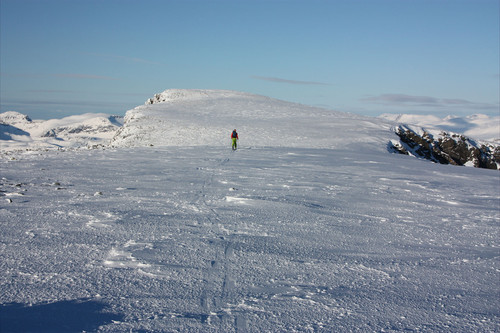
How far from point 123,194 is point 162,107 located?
4153cm

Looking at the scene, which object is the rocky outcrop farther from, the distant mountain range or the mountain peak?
the mountain peak

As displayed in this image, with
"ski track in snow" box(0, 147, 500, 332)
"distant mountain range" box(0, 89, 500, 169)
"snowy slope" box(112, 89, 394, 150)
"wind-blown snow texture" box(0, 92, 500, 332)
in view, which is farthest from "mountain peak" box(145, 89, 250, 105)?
"ski track in snow" box(0, 147, 500, 332)

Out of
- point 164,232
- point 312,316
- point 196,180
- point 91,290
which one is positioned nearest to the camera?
point 312,316

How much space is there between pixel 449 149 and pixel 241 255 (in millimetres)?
40284

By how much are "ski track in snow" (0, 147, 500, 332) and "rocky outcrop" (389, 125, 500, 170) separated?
27.8 meters

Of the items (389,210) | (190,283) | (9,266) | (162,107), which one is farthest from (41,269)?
(162,107)

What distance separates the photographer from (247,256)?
5.92m

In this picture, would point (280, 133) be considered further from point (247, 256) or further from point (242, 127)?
point (247, 256)

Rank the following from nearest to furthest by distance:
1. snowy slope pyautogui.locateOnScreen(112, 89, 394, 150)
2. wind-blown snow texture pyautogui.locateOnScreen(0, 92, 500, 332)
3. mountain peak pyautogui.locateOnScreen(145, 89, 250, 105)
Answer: wind-blown snow texture pyautogui.locateOnScreen(0, 92, 500, 332), snowy slope pyautogui.locateOnScreen(112, 89, 394, 150), mountain peak pyautogui.locateOnScreen(145, 89, 250, 105)

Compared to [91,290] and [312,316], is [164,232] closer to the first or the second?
[91,290]

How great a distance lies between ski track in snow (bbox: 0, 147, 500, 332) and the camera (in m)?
4.20

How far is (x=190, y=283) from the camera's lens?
4.85 meters

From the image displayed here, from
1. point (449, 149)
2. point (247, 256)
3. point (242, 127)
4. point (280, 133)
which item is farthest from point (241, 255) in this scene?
point (449, 149)

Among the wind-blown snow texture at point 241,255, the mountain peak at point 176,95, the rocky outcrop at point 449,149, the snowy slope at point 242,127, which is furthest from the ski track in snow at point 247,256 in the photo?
the mountain peak at point 176,95
